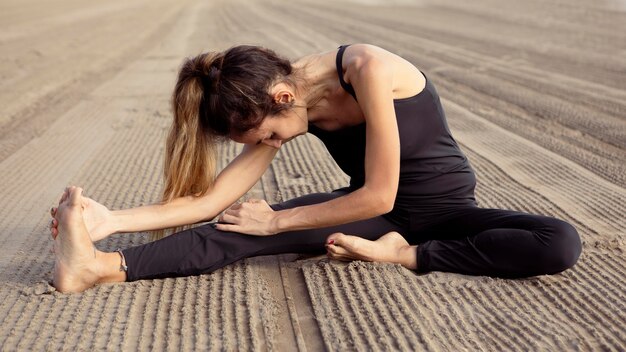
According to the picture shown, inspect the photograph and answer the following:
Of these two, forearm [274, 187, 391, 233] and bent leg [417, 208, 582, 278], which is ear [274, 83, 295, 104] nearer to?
forearm [274, 187, 391, 233]

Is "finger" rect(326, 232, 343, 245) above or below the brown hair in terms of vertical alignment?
below

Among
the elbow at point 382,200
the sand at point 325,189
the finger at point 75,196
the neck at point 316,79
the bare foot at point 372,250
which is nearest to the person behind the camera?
the sand at point 325,189

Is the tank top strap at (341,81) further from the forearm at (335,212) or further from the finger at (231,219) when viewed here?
the finger at (231,219)

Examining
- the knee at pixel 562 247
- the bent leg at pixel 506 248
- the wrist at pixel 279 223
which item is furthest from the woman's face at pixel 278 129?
the knee at pixel 562 247

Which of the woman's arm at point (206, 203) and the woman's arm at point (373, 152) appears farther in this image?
the woman's arm at point (206, 203)

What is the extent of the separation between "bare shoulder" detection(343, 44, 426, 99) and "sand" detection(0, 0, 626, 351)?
0.69 metres

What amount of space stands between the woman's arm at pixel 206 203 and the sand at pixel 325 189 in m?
0.25

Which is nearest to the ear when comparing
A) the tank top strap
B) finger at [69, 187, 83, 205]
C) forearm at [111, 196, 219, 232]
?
the tank top strap

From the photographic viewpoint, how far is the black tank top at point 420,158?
9.92 feet

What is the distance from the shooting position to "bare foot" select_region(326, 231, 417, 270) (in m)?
3.05

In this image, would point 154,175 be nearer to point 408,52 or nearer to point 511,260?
point 511,260

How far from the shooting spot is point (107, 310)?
2.76 metres

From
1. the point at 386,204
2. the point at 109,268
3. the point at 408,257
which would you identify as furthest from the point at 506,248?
the point at 109,268

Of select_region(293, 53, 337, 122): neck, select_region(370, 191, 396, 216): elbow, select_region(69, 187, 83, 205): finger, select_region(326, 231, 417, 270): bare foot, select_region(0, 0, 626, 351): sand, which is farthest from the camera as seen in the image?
select_region(326, 231, 417, 270): bare foot
